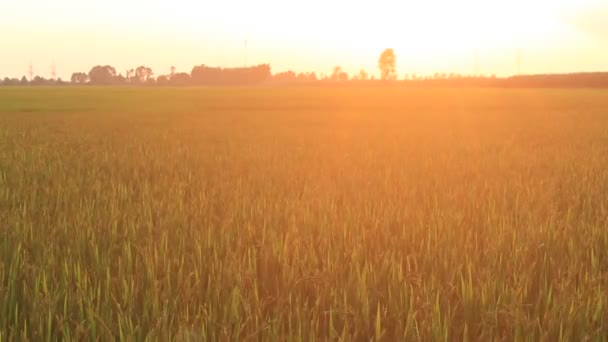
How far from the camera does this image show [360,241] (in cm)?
331

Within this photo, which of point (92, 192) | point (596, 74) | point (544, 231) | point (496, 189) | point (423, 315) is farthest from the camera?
point (596, 74)

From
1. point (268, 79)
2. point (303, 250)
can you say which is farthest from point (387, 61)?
point (303, 250)

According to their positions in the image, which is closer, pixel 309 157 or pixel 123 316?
pixel 123 316

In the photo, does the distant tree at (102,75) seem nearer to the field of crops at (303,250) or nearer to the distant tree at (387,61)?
the distant tree at (387,61)

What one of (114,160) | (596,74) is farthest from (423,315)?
(596,74)

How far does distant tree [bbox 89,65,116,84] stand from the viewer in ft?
401

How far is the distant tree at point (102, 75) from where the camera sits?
401ft

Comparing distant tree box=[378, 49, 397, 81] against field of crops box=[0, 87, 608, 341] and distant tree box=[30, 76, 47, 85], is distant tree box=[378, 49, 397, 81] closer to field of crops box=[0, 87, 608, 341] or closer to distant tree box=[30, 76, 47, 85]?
distant tree box=[30, 76, 47, 85]

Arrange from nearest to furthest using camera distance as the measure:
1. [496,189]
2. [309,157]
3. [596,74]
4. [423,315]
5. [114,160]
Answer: [423,315] → [496,189] → [114,160] → [309,157] → [596,74]

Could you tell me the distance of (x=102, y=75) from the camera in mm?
123938

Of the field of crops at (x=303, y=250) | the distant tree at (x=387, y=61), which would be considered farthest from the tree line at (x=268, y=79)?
the field of crops at (x=303, y=250)

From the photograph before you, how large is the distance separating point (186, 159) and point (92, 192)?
3.19 metres

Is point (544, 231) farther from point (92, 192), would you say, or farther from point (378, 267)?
point (92, 192)

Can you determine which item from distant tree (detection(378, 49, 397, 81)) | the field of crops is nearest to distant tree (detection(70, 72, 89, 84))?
distant tree (detection(378, 49, 397, 81))
